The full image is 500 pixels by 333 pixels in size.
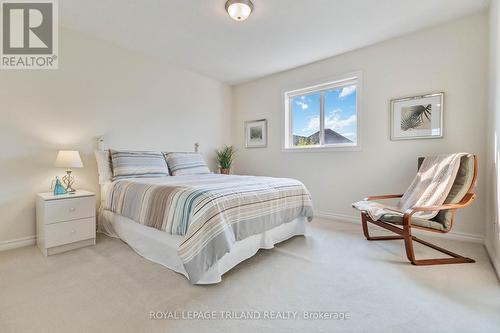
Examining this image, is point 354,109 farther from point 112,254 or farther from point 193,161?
point 112,254

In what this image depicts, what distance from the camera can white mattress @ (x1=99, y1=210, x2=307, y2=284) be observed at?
74.9 inches

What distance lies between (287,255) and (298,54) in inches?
113

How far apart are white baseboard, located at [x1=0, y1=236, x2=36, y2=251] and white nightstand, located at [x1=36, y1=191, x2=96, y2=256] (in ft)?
0.35

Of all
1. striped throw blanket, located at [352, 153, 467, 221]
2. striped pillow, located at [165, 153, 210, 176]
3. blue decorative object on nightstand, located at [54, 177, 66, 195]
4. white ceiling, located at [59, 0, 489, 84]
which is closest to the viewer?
striped throw blanket, located at [352, 153, 467, 221]

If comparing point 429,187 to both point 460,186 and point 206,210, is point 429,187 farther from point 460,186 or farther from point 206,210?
point 206,210

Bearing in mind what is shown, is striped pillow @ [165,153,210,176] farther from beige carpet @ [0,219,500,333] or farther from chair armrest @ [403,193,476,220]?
chair armrest @ [403,193,476,220]

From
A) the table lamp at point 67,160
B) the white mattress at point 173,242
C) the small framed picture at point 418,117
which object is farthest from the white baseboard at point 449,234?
the table lamp at point 67,160

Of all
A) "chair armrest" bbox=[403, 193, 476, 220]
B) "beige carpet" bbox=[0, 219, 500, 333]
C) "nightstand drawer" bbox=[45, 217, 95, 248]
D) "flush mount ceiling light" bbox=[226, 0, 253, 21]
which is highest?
"flush mount ceiling light" bbox=[226, 0, 253, 21]

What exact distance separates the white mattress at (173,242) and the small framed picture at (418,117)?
5.74 ft

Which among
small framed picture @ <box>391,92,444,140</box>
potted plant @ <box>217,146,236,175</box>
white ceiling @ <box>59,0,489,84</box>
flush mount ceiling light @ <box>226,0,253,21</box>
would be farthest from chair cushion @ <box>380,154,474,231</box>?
potted plant @ <box>217,146,236,175</box>

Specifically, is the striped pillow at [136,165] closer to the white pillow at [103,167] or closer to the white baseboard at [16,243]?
the white pillow at [103,167]

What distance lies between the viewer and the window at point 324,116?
3584 mm

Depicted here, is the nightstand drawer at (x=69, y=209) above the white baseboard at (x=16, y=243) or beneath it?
above

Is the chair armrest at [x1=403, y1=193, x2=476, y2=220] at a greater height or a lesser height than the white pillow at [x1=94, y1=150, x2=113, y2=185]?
lesser
